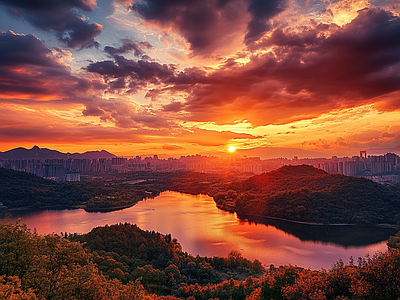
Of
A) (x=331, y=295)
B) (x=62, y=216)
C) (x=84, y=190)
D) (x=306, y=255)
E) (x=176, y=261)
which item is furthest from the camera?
(x=84, y=190)

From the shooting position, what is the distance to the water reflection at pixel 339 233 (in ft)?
50.1

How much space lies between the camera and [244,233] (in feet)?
54.2

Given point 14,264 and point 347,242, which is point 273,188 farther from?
point 14,264

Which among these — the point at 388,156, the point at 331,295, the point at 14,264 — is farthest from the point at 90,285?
the point at 388,156

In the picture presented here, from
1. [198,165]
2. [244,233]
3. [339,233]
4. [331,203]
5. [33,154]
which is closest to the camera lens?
[244,233]

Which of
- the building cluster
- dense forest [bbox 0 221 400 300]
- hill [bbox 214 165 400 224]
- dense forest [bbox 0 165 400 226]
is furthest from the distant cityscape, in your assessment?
dense forest [bbox 0 221 400 300]

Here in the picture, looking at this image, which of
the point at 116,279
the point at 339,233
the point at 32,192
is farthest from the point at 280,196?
the point at 32,192

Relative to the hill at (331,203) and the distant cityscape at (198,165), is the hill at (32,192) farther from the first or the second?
the hill at (331,203)

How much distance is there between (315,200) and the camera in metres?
21.0

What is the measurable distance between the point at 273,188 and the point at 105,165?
44.7 metres

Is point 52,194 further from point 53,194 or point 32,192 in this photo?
point 32,192

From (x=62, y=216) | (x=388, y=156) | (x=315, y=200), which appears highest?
(x=388, y=156)

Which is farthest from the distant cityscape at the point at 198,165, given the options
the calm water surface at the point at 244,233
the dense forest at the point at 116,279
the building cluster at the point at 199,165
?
the dense forest at the point at 116,279

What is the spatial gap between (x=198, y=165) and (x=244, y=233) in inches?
2267
